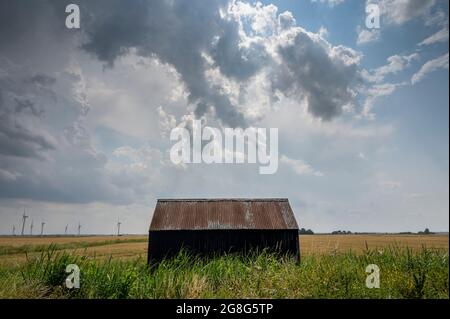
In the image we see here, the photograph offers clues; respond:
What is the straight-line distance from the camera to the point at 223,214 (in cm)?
2200

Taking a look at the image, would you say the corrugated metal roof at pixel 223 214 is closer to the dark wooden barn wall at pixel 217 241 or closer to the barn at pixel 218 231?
the barn at pixel 218 231

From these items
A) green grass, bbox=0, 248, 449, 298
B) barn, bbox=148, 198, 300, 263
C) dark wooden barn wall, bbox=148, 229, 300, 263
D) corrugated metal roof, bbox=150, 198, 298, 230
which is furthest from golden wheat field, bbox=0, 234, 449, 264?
corrugated metal roof, bbox=150, 198, 298, 230

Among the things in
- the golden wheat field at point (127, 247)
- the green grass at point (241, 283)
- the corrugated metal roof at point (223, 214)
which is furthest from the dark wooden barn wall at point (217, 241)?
the green grass at point (241, 283)

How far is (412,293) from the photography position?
259 inches

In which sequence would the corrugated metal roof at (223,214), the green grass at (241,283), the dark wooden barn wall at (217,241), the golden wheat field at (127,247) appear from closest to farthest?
the green grass at (241,283), the golden wheat field at (127,247), the dark wooden barn wall at (217,241), the corrugated metal roof at (223,214)

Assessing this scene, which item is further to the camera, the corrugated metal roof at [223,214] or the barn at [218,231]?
the corrugated metal roof at [223,214]

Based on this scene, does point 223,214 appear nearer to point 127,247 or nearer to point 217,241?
point 217,241

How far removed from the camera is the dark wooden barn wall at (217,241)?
2019 cm

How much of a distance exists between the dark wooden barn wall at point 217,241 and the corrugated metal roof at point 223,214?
0.34 m

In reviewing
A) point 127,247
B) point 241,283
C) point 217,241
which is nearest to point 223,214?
point 217,241

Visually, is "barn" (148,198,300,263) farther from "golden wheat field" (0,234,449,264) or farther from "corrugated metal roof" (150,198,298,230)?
"golden wheat field" (0,234,449,264)

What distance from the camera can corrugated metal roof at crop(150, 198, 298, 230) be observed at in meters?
20.8
